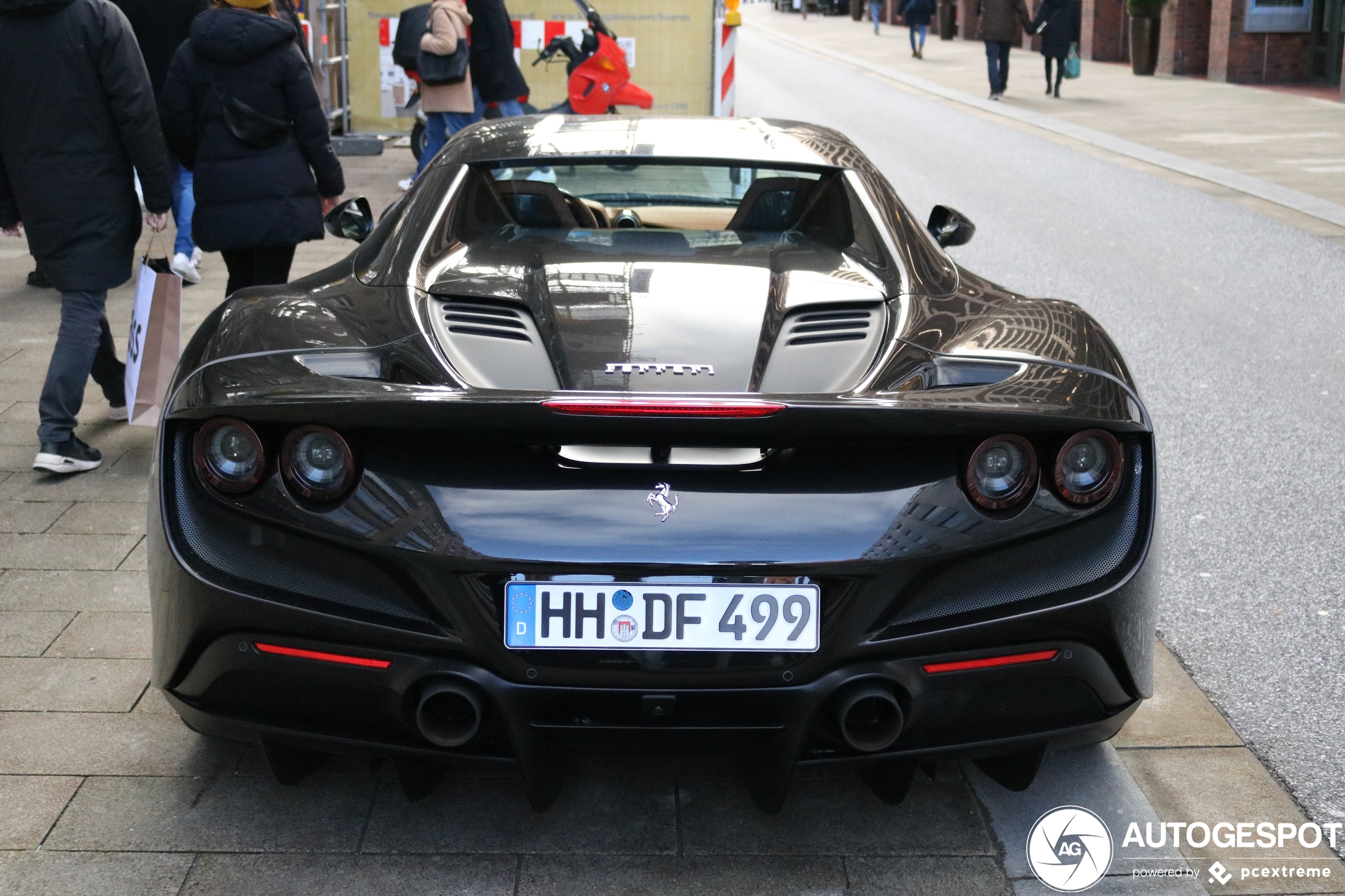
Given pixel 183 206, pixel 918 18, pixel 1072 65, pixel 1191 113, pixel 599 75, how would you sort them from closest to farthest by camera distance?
1. pixel 183 206
2. pixel 599 75
3. pixel 1191 113
4. pixel 1072 65
5. pixel 918 18

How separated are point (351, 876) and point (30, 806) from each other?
2.36 feet

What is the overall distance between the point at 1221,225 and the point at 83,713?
9.88m

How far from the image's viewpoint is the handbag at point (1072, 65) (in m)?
22.8

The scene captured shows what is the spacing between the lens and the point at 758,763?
2.51 meters

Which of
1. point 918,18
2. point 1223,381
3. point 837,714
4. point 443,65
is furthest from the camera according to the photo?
point 918,18

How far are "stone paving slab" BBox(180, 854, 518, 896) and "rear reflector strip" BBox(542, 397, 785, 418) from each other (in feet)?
2.94

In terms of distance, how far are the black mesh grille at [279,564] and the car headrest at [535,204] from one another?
4.57 ft

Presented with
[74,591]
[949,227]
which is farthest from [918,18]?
[74,591]

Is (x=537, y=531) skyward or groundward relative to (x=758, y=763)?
skyward

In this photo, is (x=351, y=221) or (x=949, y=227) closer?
(x=949, y=227)

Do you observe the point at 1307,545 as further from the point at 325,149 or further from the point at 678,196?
the point at 325,149

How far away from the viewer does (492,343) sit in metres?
→ 2.76

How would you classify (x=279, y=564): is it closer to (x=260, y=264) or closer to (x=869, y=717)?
(x=869, y=717)

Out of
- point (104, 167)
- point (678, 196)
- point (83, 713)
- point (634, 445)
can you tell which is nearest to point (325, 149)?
point (104, 167)
